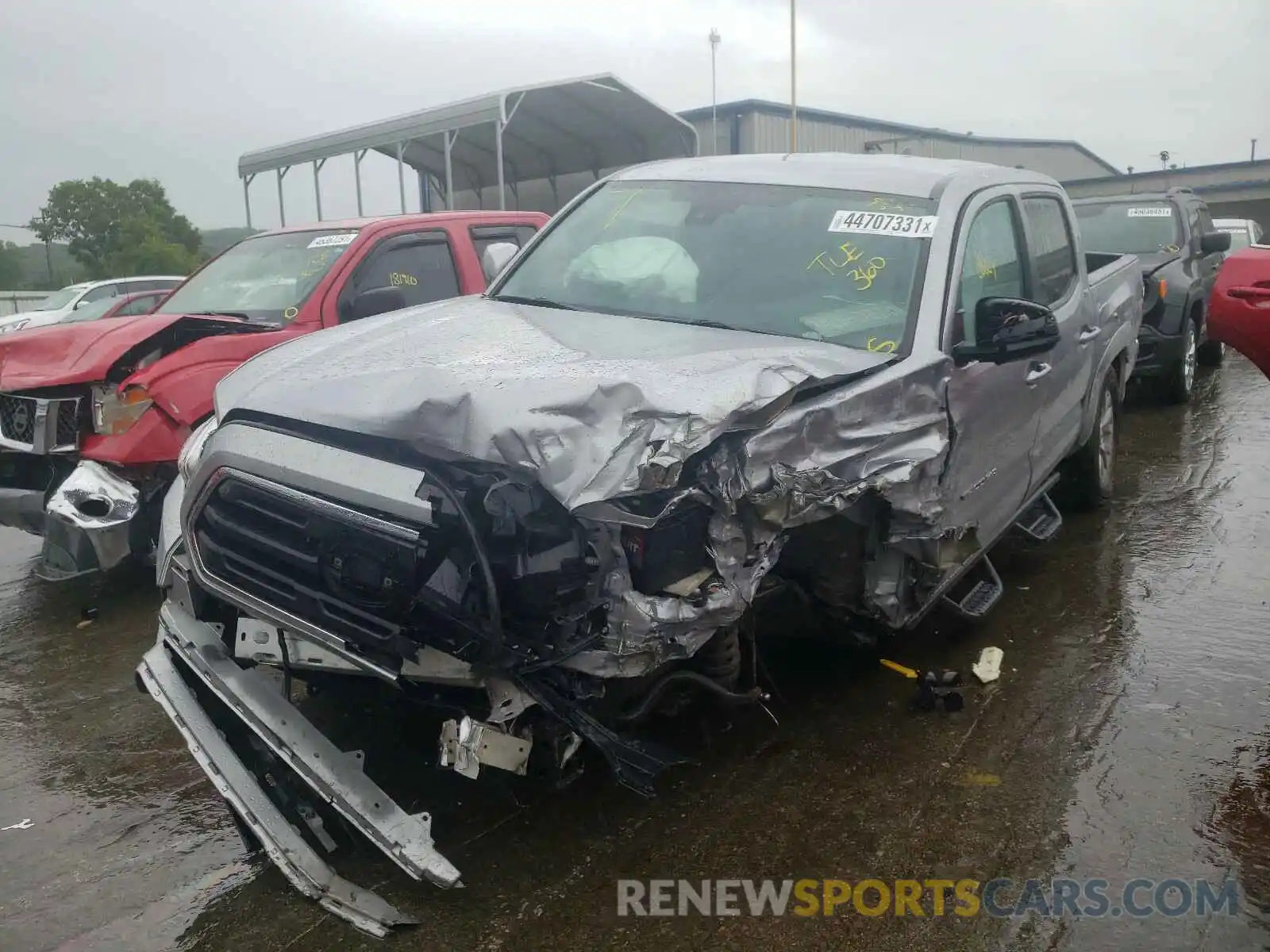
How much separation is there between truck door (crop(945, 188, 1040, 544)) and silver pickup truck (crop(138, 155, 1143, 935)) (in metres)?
0.03

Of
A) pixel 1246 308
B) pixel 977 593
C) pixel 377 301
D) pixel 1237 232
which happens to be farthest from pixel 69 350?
pixel 1237 232

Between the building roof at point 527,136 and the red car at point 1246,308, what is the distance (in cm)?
756

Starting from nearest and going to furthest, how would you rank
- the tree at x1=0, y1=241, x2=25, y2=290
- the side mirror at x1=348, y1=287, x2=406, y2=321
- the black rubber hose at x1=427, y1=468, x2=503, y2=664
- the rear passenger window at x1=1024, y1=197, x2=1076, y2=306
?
the black rubber hose at x1=427, y1=468, x2=503, y2=664
the rear passenger window at x1=1024, y1=197, x2=1076, y2=306
the side mirror at x1=348, y1=287, x2=406, y2=321
the tree at x1=0, y1=241, x2=25, y2=290

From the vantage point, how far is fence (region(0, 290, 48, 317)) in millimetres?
24641

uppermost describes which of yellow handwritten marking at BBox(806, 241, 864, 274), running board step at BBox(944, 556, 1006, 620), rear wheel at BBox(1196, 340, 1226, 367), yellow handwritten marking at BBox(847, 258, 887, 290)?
yellow handwritten marking at BBox(806, 241, 864, 274)

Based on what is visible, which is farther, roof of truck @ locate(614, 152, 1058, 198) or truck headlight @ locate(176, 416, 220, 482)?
roof of truck @ locate(614, 152, 1058, 198)

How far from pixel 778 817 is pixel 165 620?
6.44 feet

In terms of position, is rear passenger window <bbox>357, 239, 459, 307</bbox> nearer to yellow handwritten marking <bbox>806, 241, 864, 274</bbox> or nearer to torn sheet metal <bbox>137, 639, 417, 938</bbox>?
yellow handwritten marking <bbox>806, 241, 864, 274</bbox>

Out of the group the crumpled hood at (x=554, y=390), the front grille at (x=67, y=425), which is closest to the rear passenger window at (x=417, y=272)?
the front grille at (x=67, y=425)

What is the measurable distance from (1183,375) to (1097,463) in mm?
4099

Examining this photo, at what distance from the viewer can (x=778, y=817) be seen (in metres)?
3.16

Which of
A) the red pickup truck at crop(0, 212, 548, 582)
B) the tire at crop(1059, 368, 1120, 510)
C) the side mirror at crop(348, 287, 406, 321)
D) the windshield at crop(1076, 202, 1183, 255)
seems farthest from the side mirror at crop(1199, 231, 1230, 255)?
the side mirror at crop(348, 287, 406, 321)

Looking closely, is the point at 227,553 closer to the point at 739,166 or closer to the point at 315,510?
the point at 315,510

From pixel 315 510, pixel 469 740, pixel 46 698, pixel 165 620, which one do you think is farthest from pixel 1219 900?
pixel 46 698
